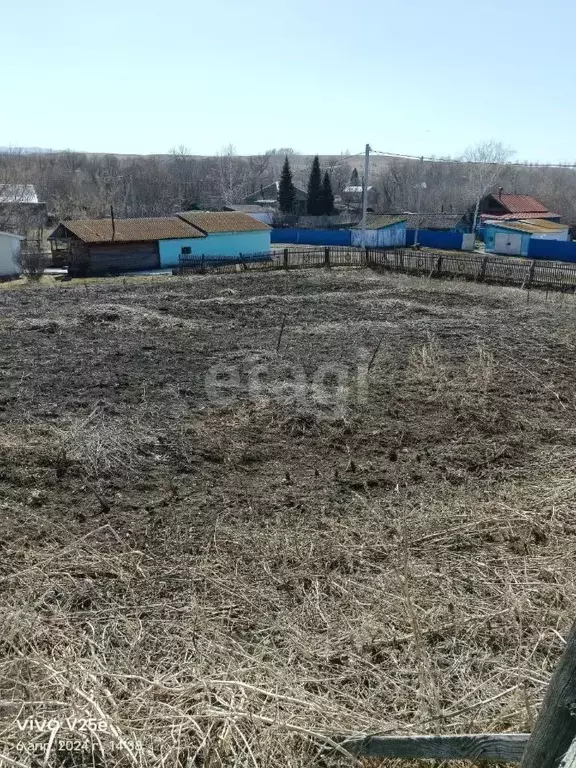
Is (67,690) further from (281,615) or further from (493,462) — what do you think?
(493,462)

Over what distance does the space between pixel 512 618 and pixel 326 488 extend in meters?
2.20

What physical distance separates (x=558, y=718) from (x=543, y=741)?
103mm

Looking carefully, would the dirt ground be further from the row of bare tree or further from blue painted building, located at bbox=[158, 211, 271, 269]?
the row of bare tree

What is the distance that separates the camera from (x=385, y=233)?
1788 inches

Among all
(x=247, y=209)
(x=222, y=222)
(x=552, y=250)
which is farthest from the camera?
(x=247, y=209)

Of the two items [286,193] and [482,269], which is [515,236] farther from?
[286,193]

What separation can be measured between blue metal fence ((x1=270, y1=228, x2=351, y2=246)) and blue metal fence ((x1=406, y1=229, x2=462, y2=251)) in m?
5.22

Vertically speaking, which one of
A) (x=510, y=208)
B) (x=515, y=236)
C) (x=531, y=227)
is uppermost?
(x=510, y=208)

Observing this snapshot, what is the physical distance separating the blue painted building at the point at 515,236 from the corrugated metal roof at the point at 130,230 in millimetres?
22518

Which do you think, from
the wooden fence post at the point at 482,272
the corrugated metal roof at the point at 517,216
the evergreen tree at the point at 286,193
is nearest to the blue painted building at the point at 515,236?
the corrugated metal roof at the point at 517,216

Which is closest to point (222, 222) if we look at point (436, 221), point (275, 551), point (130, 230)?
point (130, 230)

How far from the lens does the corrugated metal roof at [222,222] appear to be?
110 feet

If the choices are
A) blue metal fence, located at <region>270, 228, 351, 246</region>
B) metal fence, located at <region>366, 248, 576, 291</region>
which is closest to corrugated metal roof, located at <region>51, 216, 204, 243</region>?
metal fence, located at <region>366, 248, 576, 291</region>

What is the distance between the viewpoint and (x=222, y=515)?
16.0 ft
